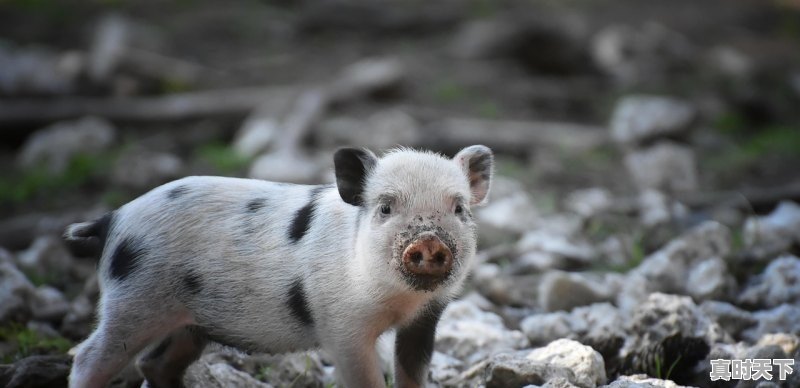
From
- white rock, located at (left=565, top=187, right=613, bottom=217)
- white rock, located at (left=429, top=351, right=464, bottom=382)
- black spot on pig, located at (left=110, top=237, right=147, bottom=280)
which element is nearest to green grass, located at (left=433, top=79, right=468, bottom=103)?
white rock, located at (left=565, top=187, right=613, bottom=217)

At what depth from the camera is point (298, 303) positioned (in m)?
4.00

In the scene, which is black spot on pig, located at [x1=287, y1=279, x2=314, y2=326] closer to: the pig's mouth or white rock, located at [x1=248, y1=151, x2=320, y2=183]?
the pig's mouth

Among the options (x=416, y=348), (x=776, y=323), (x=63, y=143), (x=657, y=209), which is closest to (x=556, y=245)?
(x=657, y=209)

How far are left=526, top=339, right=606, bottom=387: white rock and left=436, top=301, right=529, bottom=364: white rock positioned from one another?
0.48 meters

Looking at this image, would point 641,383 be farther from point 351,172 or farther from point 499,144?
point 499,144

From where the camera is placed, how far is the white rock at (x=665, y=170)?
8.50 metres

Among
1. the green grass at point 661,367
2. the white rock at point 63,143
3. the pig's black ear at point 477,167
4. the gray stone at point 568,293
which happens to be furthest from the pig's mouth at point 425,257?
the white rock at point 63,143

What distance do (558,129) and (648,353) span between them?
6.02m

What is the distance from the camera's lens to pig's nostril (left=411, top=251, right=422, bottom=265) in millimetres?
3640

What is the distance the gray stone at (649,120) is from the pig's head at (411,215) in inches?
226

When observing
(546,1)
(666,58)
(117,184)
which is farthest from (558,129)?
(546,1)

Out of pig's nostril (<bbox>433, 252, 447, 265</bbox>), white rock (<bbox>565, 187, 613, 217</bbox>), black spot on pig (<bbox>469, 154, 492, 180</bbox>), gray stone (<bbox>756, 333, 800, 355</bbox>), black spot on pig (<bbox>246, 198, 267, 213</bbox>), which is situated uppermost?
black spot on pig (<bbox>469, 154, 492, 180</bbox>)

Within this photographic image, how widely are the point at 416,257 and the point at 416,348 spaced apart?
25.3 inches

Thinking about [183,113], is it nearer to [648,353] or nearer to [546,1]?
[648,353]
